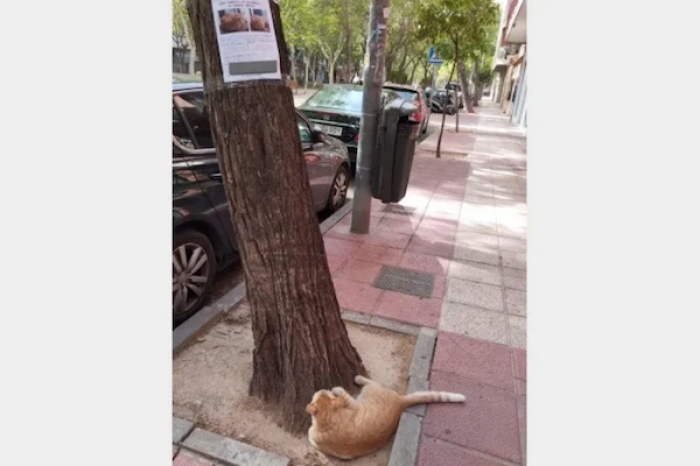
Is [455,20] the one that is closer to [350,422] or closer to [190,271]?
[190,271]

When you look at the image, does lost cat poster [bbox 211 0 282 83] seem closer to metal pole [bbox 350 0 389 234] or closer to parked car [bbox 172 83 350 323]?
parked car [bbox 172 83 350 323]

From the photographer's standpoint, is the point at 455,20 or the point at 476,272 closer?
the point at 476,272

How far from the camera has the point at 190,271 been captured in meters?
3.14

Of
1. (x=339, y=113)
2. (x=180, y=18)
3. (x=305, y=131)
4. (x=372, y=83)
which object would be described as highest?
(x=180, y=18)

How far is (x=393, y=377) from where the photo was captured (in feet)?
8.72

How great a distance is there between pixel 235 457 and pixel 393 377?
40.8 inches

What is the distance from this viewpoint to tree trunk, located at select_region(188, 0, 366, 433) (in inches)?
73.4

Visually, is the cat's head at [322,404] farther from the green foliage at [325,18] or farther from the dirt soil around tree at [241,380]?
the green foliage at [325,18]

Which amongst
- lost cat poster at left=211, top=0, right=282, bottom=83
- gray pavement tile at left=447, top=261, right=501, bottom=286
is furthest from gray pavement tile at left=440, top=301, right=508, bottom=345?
lost cat poster at left=211, top=0, right=282, bottom=83

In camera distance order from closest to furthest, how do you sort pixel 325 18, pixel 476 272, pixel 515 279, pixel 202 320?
pixel 202 320, pixel 515 279, pixel 476 272, pixel 325 18

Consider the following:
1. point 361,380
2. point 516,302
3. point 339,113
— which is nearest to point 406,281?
point 516,302

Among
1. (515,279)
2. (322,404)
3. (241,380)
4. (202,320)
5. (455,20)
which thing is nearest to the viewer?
(322,404)

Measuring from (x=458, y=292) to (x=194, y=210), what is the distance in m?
2.24

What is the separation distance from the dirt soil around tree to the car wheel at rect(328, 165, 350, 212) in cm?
272
